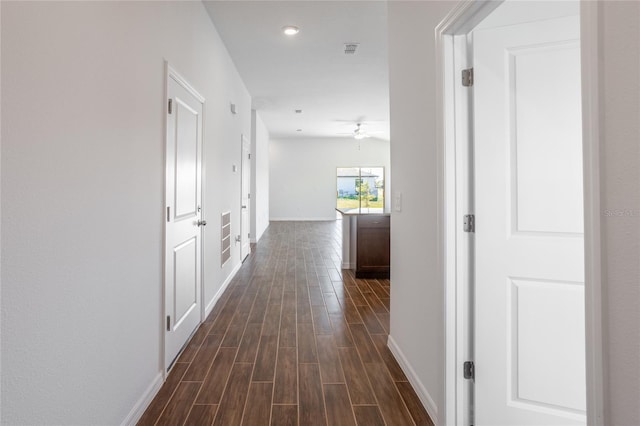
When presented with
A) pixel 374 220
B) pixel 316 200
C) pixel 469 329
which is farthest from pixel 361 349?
pixel 316 200

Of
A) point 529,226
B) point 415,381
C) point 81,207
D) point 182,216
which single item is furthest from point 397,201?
point 81,207

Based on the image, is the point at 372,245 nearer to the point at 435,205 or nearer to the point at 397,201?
the point at 397,201

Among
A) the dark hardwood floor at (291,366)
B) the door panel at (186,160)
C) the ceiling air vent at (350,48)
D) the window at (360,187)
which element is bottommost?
the dark hardwood floor at (291,366)

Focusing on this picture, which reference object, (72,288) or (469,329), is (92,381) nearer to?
(72,288)

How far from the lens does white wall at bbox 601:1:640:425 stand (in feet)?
2.37

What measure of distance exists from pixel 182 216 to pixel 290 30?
2407 millimetres

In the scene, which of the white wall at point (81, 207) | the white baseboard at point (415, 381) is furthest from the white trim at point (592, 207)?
the white wall at point (81, 207)

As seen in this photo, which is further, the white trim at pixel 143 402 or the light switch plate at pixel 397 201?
the light switch plate at pixel 397 201

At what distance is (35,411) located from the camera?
111 centimetres

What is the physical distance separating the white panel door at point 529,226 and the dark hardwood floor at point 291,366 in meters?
0.55

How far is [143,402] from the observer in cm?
187

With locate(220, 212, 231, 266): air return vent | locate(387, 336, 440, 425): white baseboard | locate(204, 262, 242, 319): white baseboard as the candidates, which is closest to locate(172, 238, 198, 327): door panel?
locate(204, 262, 242, 319): white baseboard

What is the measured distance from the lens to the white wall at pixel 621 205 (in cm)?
72

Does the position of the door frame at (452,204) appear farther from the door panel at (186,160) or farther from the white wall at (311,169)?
the white wall at (311,169)
